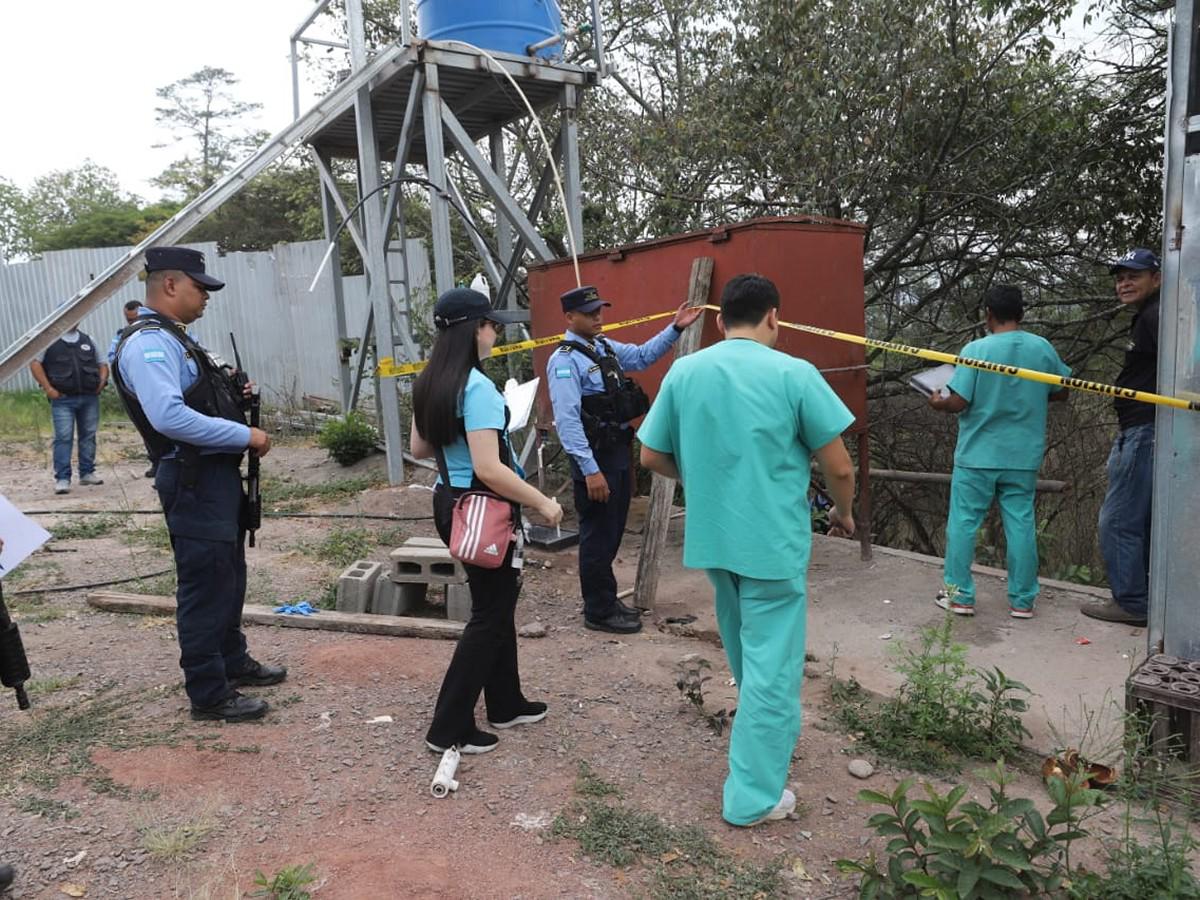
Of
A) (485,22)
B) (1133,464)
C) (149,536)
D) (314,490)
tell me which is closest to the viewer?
(1133,464)

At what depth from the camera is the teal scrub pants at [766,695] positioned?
9.05ft

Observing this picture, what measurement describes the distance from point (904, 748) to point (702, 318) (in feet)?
8.91

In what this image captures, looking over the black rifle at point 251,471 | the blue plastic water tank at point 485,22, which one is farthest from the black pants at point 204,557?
the blue plastic water tank at point 485,22

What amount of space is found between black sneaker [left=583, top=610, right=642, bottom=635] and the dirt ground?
0.06 m

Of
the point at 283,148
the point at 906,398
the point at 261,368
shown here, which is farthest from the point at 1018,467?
the point at 261,368

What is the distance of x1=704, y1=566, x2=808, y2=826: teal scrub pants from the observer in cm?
276

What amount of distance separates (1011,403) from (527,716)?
2995 millimetres

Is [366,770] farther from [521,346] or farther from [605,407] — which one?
[521,346]

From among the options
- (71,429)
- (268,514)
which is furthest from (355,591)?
(71,429)

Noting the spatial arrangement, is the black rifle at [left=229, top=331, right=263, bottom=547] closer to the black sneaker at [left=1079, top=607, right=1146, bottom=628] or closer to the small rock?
the small rock

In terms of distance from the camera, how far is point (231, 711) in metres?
3.54

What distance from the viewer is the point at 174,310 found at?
3.42 m

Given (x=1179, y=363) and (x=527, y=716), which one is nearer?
(x=1179, y=363)

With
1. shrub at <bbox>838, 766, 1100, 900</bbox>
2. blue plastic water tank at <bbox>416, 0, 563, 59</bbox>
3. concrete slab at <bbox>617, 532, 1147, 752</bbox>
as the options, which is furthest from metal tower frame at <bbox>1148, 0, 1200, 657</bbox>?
blue plastic water tank at <bbox>416, 0, 563, 59</bbox>
